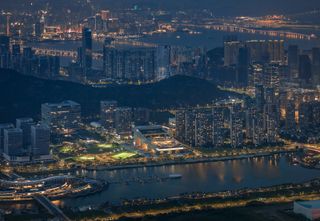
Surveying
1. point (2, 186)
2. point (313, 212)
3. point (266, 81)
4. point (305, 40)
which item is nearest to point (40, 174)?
point (2, 186)

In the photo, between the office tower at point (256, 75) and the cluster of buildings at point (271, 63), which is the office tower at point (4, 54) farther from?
the office tower at point (256, 75)

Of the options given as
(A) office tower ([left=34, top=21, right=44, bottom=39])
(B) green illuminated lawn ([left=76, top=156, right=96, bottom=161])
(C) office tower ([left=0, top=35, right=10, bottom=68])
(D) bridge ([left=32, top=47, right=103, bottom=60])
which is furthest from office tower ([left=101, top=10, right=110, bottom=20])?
(B) green illuminated lawn ([left=76, top=156, right=96, bottom=161])

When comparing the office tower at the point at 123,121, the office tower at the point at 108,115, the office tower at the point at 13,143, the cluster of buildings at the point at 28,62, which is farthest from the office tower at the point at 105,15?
the office tower at the point at 13,143

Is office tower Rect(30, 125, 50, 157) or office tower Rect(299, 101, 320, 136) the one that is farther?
office tower Rect(299, 101, 320, 136)

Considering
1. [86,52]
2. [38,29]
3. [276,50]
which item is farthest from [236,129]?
[38,29]

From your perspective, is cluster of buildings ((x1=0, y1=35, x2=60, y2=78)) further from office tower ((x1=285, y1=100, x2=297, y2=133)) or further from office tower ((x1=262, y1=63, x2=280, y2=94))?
office tower ((x1=285, y1=100, x2=297, y2=133))

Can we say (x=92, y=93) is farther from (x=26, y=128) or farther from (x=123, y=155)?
(x=123, y=155)
